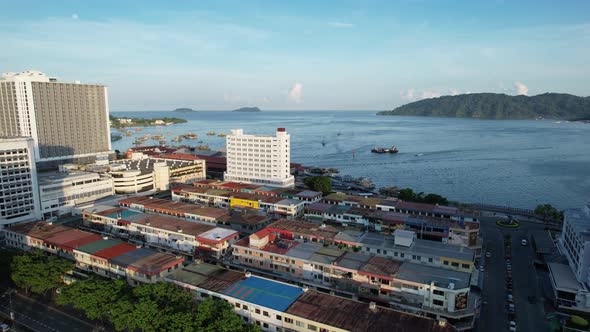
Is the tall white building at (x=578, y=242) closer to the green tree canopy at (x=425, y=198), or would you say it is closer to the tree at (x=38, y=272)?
the green tree canopy at (x=425, y=198)

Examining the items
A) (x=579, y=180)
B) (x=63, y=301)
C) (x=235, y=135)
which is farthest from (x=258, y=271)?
(x=579, y=180)

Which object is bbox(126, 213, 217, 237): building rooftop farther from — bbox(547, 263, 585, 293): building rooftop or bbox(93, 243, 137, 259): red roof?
bbox(547, 263, 585, 293): building rooftop

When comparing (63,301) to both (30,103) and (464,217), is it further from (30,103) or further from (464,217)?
(30,103)

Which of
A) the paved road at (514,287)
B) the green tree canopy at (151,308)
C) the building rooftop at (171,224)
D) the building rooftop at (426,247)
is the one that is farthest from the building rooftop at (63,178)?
the paved road at (514,287)

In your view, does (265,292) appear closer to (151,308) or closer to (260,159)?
(151,308)

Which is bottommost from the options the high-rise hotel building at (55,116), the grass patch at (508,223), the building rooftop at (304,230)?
the grass patch at (508,223)

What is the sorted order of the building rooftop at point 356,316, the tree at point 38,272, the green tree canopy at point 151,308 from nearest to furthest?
the green tree canopy at point 151,308
the building rooftop at point 356,316
the tree at point 38,272
